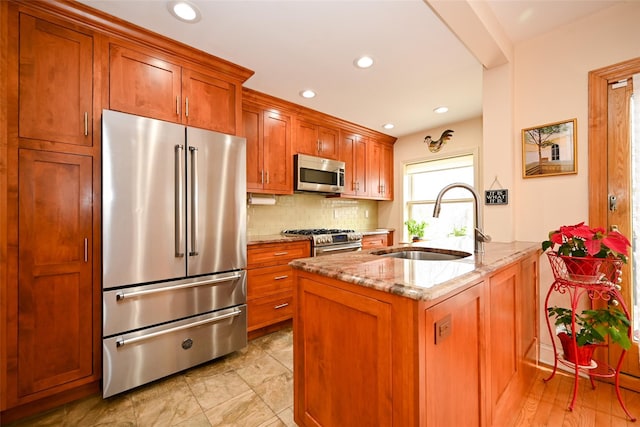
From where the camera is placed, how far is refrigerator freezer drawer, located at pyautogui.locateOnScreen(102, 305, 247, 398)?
1708mm

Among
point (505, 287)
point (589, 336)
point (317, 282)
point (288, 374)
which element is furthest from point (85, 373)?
point (589, 336)

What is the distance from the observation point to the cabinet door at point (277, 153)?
10.1 feet

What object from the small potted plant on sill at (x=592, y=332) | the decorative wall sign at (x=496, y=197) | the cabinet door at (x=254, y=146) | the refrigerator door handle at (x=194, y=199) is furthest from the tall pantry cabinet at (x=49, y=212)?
the small potted plant on sill at (x=592, y=332)

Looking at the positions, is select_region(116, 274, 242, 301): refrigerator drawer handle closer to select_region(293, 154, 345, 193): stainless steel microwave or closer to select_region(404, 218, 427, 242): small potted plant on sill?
select_region(293, 154, 345, 193): stainless steel microwave

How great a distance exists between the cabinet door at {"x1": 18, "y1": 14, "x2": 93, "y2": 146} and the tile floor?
168cm

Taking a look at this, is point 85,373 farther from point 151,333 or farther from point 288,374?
point 288,374

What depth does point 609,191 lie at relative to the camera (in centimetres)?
181

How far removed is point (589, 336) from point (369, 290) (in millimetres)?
1687

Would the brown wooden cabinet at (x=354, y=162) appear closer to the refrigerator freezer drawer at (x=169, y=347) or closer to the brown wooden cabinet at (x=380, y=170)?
the brown wooden cabinet at (x=380, y=170)

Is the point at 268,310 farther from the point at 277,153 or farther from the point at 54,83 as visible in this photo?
the point at 54,83

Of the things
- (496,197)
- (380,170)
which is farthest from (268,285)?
(380,170)

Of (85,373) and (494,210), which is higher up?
(494,210)

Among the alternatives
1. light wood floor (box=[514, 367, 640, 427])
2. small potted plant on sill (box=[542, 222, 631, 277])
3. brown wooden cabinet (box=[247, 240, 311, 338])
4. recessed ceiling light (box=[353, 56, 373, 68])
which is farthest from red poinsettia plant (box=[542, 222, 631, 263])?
brown wooden cabinet (box=[247, 240, 311, 338])

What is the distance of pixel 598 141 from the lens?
1.84m
